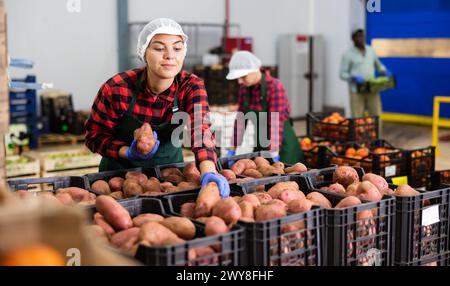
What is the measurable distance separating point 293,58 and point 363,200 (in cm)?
980

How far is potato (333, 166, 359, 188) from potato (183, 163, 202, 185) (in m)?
0.63

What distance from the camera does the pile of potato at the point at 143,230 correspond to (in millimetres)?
1832

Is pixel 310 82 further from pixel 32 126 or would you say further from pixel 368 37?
pixel 32 126

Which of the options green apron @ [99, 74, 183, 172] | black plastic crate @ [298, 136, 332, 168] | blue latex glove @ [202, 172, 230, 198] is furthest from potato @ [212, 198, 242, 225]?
black plastic crate @ [298, 136, 332, 168]

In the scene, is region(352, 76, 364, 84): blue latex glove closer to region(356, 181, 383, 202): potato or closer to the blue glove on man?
the blue glove on man

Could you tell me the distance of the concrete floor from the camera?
28.7 feet

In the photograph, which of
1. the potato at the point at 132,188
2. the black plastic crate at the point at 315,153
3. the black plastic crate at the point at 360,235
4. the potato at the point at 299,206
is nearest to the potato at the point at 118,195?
the potato at the point at 132,188

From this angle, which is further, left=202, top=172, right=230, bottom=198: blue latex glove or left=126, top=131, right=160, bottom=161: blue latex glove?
left=126, top=131, right=160, bottom=161: blue latex glove

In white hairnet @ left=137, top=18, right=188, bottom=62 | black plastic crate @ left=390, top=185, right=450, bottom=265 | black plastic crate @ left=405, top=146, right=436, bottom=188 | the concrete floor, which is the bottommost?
the concrete floor

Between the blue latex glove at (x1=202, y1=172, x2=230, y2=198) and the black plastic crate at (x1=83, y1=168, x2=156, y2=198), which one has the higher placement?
the blue latex glove at (x1=202, y1=172, x2=230, y2=198)

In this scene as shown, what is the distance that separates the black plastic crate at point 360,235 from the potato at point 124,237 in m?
0.65

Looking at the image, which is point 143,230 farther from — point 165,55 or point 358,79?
point 358,79

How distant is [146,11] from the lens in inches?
404

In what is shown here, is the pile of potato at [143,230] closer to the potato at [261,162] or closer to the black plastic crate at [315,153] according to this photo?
the potato at [261,162]
